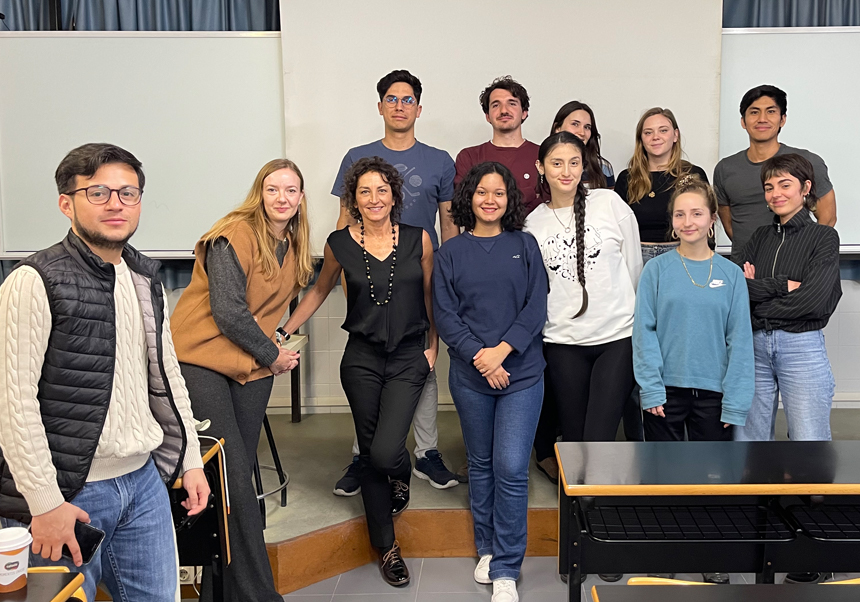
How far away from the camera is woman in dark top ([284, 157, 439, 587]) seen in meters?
2.42

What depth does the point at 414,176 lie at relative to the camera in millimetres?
2891

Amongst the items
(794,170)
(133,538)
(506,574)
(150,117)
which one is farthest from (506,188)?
(150,117)

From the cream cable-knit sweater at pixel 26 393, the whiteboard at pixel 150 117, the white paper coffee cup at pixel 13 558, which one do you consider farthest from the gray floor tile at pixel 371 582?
the whiteboard at pixel 150 117

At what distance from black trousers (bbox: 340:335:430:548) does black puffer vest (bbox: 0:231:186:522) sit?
111cm

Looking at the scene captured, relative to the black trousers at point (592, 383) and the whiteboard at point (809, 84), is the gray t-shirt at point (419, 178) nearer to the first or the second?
the black trousers at point (592, 383)

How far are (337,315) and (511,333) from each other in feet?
6.35

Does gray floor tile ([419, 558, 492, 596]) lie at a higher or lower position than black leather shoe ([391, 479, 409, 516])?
lower

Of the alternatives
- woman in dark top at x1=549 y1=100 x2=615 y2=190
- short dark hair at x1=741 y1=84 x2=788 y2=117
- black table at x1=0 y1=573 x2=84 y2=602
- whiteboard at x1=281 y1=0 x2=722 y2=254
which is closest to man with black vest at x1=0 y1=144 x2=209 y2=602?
black table at x1=0 y1=573 x2=84 y2=602

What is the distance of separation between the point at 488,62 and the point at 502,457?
87.2 inches

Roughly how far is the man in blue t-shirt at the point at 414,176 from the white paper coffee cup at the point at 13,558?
1731 millimetres

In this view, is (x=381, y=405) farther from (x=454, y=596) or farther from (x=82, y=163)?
(x=82, y=163)

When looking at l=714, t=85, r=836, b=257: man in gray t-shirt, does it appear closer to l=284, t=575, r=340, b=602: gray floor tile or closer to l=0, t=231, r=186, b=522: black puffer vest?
l=284, t=575, r=340, b=602: gray floor tile

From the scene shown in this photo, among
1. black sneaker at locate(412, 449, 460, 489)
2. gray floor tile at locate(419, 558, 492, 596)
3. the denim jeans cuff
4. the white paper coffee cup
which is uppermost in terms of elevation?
the white paper coffee cup

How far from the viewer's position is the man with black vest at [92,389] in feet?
4.29
